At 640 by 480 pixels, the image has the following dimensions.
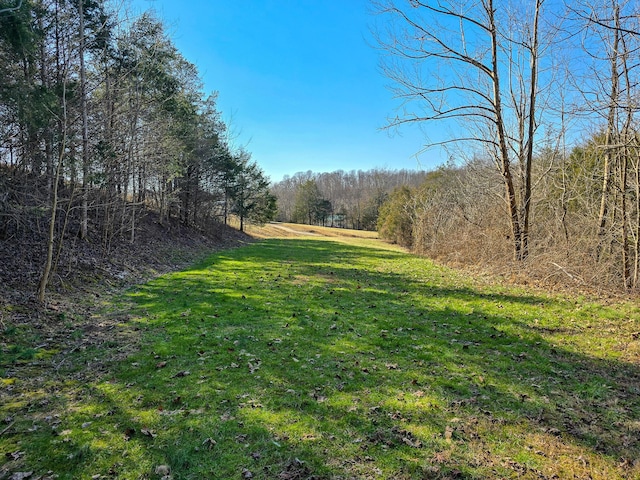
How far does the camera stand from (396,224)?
33.4m

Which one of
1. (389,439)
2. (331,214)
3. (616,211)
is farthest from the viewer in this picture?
(331,214)

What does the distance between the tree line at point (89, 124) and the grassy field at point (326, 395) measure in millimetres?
3211

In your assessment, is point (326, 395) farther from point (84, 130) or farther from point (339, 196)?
point (339, 196)

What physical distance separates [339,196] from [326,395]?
8073 cm

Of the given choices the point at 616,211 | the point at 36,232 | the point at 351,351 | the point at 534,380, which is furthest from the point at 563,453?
the point at 36,232

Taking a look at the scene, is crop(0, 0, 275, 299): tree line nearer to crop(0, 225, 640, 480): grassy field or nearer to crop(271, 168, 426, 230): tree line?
crop(0, 225, 640, 480): grassy field

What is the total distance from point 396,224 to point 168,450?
32.1m

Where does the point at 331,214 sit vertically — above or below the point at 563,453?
above

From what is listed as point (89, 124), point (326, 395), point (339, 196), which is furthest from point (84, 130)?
point (339, 196)

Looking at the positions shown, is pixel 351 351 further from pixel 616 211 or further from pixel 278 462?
pixel 616 211

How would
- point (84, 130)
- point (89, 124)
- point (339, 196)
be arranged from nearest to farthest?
1. point (84, 130)
2. point (89, 124)
3. point (339, 196)

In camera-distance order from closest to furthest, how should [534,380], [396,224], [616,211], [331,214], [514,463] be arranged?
[514,463]
[534,380]
[616,211]
[396,224]
[331,214]

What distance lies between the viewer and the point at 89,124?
10.9 m

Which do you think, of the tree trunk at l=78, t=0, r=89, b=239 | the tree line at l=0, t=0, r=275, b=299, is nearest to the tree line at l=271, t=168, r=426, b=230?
the tree line at l=0, t=0, r=275, b=299
